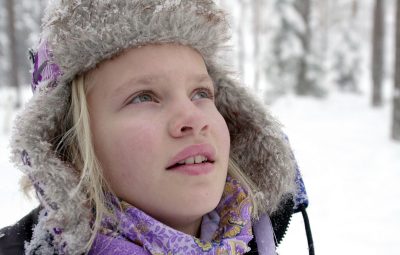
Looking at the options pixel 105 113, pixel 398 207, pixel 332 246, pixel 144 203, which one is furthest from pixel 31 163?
pixel 398 207

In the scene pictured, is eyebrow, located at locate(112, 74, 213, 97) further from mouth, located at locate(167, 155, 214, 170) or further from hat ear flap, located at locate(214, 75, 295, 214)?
hat ear flap, located at locate(214, 75, 295, 214)

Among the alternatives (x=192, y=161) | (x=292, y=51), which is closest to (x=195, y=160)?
(x=192, y=161)

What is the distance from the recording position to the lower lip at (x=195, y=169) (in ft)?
4.92

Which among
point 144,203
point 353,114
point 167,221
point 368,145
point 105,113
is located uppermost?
point 105,113

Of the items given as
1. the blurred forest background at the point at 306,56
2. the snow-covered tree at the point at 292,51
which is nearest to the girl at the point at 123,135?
the blurred forest background at the point at 306,56

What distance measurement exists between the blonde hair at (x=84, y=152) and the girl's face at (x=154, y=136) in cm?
3

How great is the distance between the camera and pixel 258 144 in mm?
2049

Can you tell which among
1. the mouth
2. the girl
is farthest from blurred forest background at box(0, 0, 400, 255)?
the mouth

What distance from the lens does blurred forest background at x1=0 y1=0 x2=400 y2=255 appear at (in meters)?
4.08

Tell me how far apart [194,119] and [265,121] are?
0.62m

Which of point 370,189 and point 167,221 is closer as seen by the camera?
point 167,221

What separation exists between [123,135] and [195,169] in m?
0.28

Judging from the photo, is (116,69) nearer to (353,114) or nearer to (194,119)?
(194,119)

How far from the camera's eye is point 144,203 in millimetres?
1550
